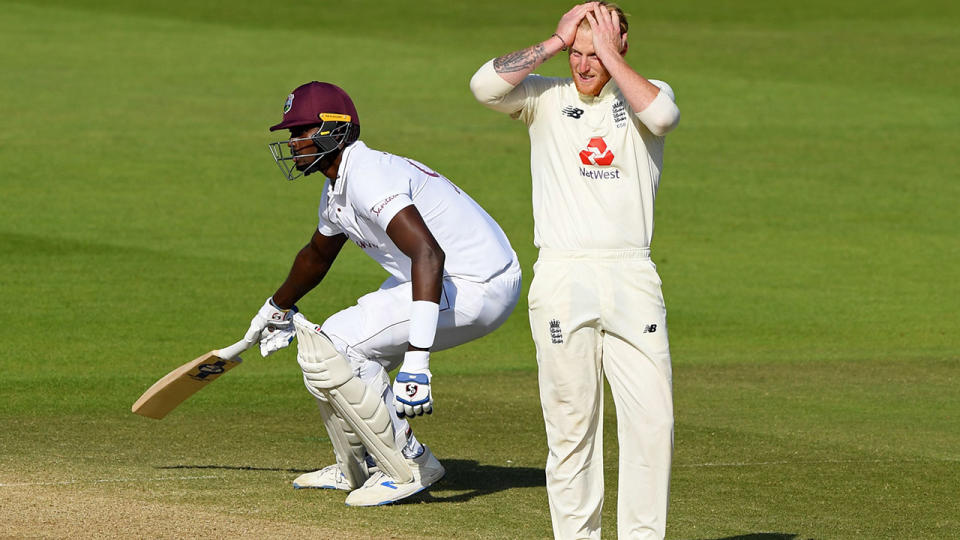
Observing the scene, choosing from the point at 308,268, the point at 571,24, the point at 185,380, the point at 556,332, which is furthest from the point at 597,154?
the point at 185,380

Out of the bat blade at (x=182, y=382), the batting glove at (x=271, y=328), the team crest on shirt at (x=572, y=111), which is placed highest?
the team crest on shirt at (x=572, y=111)

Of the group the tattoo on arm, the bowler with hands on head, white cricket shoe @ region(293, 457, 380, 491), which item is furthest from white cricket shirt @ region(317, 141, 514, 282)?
the bowler with hands on head

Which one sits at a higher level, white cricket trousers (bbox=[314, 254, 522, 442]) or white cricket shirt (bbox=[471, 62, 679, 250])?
white cricket shirt (bbox=[471, 62, 679, 250])

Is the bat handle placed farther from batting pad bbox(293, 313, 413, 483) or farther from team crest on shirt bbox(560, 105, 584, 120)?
team crest on shirt bbox(560, 105, 584, 120)

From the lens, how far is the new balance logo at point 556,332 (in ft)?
20.0

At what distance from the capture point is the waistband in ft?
19.9

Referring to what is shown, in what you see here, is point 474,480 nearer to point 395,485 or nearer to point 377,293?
point 395,485

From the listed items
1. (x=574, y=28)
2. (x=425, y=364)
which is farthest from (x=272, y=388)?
(x=574, y=28)

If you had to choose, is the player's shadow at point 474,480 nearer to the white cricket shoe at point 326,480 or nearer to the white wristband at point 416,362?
the white cricket shoe at point 326,480

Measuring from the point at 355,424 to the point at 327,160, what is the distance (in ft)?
4.10

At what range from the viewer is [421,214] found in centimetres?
765

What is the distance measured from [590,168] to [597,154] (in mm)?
60

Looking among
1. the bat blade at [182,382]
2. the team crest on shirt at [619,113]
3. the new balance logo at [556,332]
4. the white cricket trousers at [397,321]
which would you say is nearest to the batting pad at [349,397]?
the white cricket trousers at [397,321]

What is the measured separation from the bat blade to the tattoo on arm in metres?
2.91
